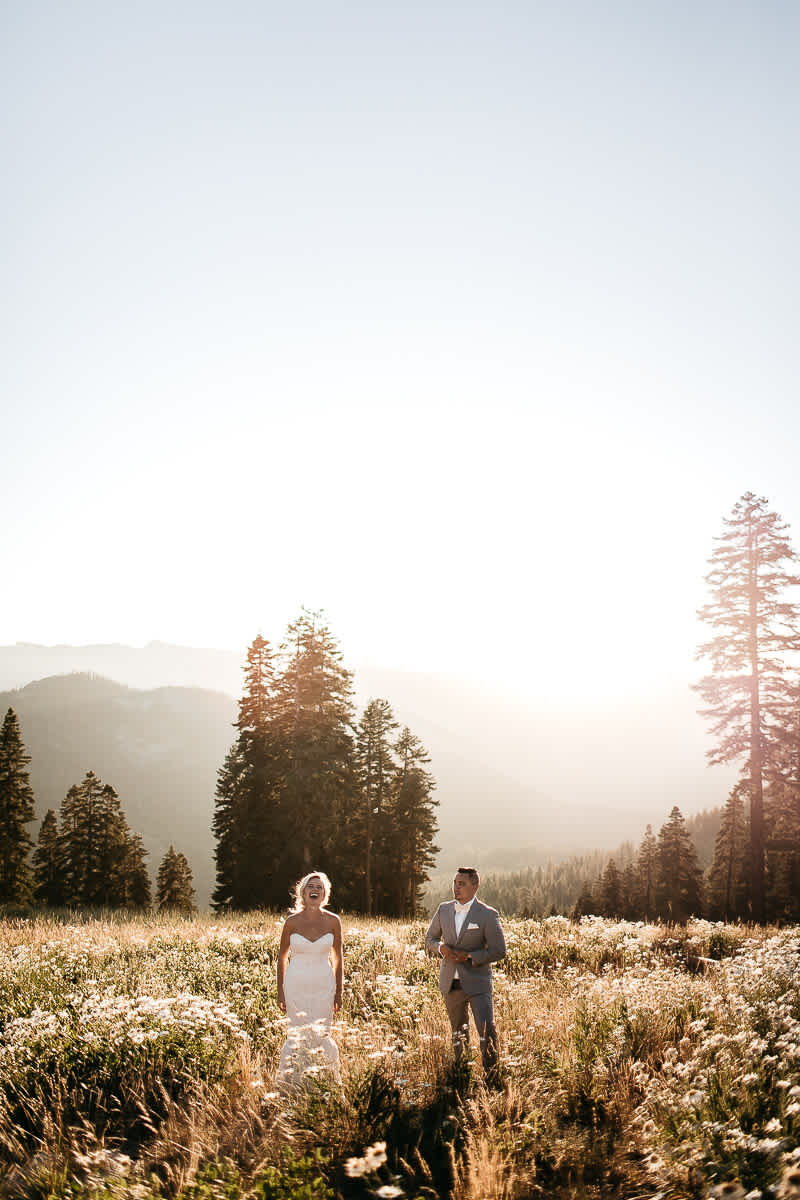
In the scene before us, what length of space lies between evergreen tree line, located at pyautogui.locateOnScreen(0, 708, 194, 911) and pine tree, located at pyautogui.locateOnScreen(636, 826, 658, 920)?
43.7 meters

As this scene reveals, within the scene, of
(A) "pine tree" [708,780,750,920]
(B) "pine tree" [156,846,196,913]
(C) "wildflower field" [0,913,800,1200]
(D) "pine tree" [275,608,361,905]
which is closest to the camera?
(C) "wildflower field" [0,913,800,1200]

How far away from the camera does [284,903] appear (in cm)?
3638

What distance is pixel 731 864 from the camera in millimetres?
60875

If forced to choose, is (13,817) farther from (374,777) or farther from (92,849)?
(374,777)

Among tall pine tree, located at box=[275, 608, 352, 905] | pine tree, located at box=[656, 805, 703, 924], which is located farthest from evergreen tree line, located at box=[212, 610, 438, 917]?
pine tree, located at box=[656, 805, 703, 924]

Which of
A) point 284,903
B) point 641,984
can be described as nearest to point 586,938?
point 641,984

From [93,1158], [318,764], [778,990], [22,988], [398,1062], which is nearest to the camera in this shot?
[93,1158]

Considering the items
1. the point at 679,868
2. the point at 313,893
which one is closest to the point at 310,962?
the point at 313,893

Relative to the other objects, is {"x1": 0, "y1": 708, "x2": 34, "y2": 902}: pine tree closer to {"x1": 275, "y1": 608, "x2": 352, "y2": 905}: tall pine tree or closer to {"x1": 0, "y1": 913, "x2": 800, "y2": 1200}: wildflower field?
{"x1": 275, "y1": 608, "x2": 352, "y2": 905}: tall pine tree

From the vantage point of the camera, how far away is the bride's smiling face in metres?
8.26

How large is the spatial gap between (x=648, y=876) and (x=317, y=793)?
174 ft

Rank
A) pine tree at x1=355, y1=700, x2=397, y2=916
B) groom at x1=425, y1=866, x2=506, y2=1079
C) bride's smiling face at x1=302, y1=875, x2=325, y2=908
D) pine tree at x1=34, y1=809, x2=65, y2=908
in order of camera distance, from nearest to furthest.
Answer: groom at x1=425, y1=866, x2=506, y2=1079 → bride's smiling face at x1=302, y1=875, x2=325, y2=908 → pine tree at x1=355, y1=700, x2=397, y2=916 → pine tree at x1=34, y1=809, x2=65, y2=908

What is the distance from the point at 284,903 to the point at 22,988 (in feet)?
86.4

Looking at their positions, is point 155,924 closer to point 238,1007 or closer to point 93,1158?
point 238,1007
